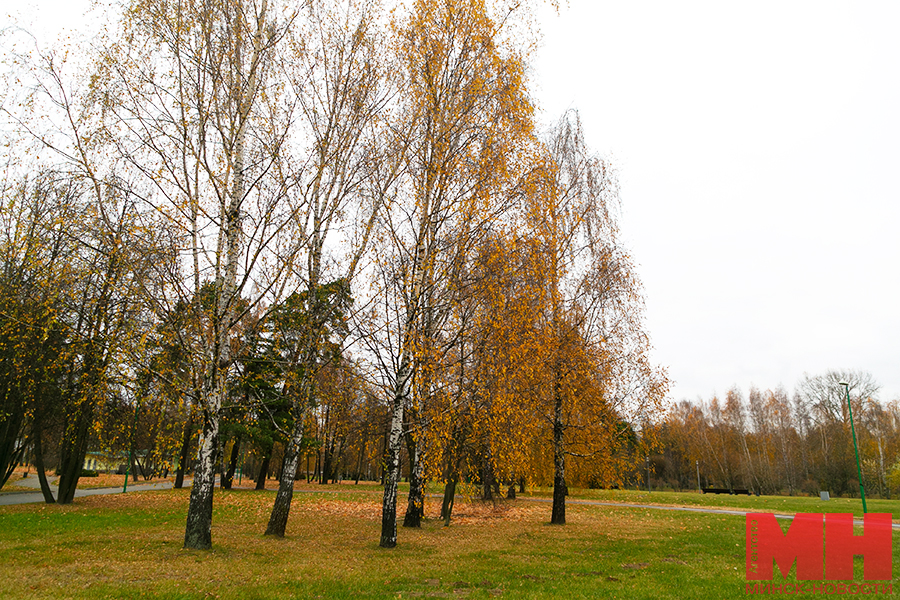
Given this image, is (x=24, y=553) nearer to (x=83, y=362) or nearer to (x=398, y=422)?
(x=83, y=362)

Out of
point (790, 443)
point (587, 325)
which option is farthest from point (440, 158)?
point (790, 443)

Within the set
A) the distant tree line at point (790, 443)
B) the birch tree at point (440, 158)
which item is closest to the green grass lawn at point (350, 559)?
the birch tree at point (440, 158)

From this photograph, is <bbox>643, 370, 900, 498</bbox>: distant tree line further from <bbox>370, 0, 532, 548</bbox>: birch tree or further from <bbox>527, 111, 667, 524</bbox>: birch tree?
<bbox>370, 0, 532, 548</bbox>: birch tree

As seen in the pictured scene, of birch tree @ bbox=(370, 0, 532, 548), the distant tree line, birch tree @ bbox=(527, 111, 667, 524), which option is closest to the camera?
birch tree @ bbox=(370, 0, 532, 548)

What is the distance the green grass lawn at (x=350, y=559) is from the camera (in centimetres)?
632

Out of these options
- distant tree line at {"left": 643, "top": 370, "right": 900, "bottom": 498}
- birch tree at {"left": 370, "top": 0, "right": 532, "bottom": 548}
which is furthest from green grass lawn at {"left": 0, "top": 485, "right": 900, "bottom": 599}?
distant tree line at {"left": 643, "top": 370, "right": 900, "bottom": 498}

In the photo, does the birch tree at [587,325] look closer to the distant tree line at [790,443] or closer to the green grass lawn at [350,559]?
the green grass lawn at [350,559]

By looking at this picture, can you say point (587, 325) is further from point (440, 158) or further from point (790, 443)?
point (790, 443)

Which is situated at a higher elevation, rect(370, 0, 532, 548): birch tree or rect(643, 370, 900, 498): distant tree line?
rect(370, 0, 532, 548): birch tree

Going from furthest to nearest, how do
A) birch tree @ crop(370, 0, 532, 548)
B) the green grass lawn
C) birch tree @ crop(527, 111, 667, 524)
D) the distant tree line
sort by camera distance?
the distant tree line, birch tree @ crop(527, 111, 667, 524), birch tree @ crop(370, 0, 532, 548), the green grass lawn

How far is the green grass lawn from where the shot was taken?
632 centimetres

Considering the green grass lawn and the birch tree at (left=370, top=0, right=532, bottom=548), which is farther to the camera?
the birch tree at (left=370, top=0, right=532, bottom=548)

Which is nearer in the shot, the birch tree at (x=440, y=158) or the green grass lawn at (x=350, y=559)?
the green grass lawn at (x=350, y=559)


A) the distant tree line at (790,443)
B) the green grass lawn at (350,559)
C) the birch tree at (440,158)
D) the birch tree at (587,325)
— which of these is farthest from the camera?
the distant tree line at (790,443)
